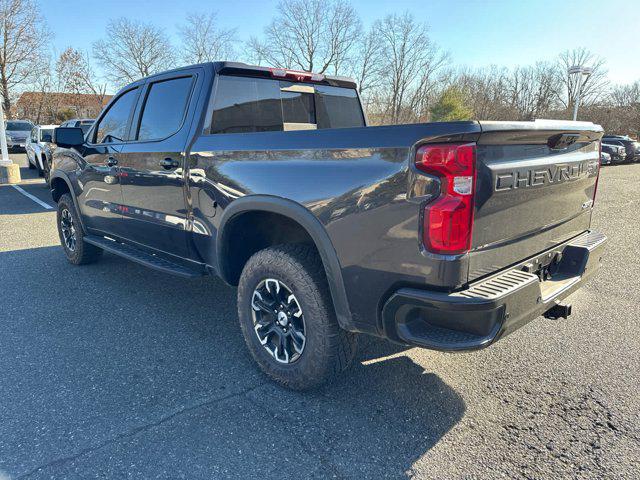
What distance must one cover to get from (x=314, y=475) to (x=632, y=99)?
183 ft

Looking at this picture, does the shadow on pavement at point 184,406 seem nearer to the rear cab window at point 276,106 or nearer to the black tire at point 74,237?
the black tire at point 74,237

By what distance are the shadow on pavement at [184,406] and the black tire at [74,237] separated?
4.22 feet

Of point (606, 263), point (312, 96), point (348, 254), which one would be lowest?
point (606, 263)

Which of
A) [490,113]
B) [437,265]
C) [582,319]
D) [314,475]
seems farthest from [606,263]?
[490,113]

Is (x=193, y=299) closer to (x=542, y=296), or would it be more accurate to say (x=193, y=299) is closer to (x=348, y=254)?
(x=348, y=254)

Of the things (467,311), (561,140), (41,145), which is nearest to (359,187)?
(467,311)

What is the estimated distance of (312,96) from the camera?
4.09 m

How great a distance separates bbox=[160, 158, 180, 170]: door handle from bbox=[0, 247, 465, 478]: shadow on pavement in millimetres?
1325

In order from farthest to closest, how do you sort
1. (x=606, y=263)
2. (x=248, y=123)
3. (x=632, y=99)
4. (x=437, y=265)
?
(x=632, y=99)
(x=606, y=263)
(x=248, y=123)
(x=437, y=265)

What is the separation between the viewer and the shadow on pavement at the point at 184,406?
224cm

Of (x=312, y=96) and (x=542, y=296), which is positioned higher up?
(x=312, y=96)

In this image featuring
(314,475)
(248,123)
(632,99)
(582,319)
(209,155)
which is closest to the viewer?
(314,475)

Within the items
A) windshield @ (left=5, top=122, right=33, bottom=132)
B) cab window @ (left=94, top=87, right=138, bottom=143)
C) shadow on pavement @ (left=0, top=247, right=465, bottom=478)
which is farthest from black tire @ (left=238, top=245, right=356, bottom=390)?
windshield @ (left=5, top=122, right=33, bottom=132)

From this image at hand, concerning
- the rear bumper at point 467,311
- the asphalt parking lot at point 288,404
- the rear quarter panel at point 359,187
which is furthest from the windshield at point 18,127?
the rear bumper at point 467,311
